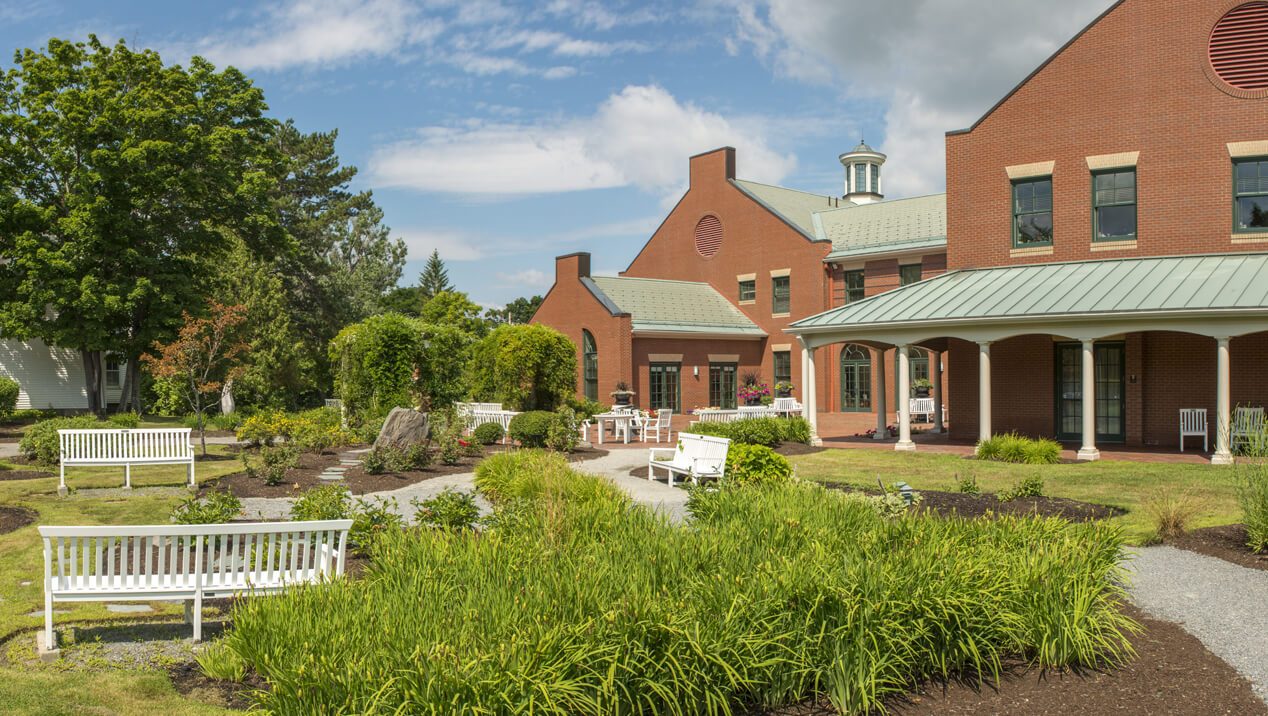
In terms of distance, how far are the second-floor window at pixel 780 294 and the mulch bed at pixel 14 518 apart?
27.6 metres

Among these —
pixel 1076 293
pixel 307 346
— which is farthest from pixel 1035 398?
pixel 307 346

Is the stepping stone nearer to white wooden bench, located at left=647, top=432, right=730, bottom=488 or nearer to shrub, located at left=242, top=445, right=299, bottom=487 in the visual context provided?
white wooden bench, located at left=647, top=432, right=730, bottom=488

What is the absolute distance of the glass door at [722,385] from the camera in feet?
117

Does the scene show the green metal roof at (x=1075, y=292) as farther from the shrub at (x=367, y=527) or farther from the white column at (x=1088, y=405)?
the shrub at (x=367, y=527)

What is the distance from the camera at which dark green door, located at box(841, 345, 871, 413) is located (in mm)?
33969

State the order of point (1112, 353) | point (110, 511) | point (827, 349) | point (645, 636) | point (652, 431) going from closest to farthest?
point (645, 636)
point (110, 511)
point (1112, 353)
point (652, 431)
point (827, 349)

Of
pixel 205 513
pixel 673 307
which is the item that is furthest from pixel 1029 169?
pixel 205 513

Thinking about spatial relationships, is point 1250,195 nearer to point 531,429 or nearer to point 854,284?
point 854,284

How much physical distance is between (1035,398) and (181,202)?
2803 centimetres

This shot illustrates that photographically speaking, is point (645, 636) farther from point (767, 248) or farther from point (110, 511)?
point (767, 248)

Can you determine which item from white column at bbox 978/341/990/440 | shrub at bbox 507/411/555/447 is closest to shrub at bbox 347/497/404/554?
shrub at bbox 507/411/555/447

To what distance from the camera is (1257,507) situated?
9328mm

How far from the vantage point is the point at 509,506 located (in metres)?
9.05

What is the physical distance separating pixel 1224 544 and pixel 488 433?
16019mm
